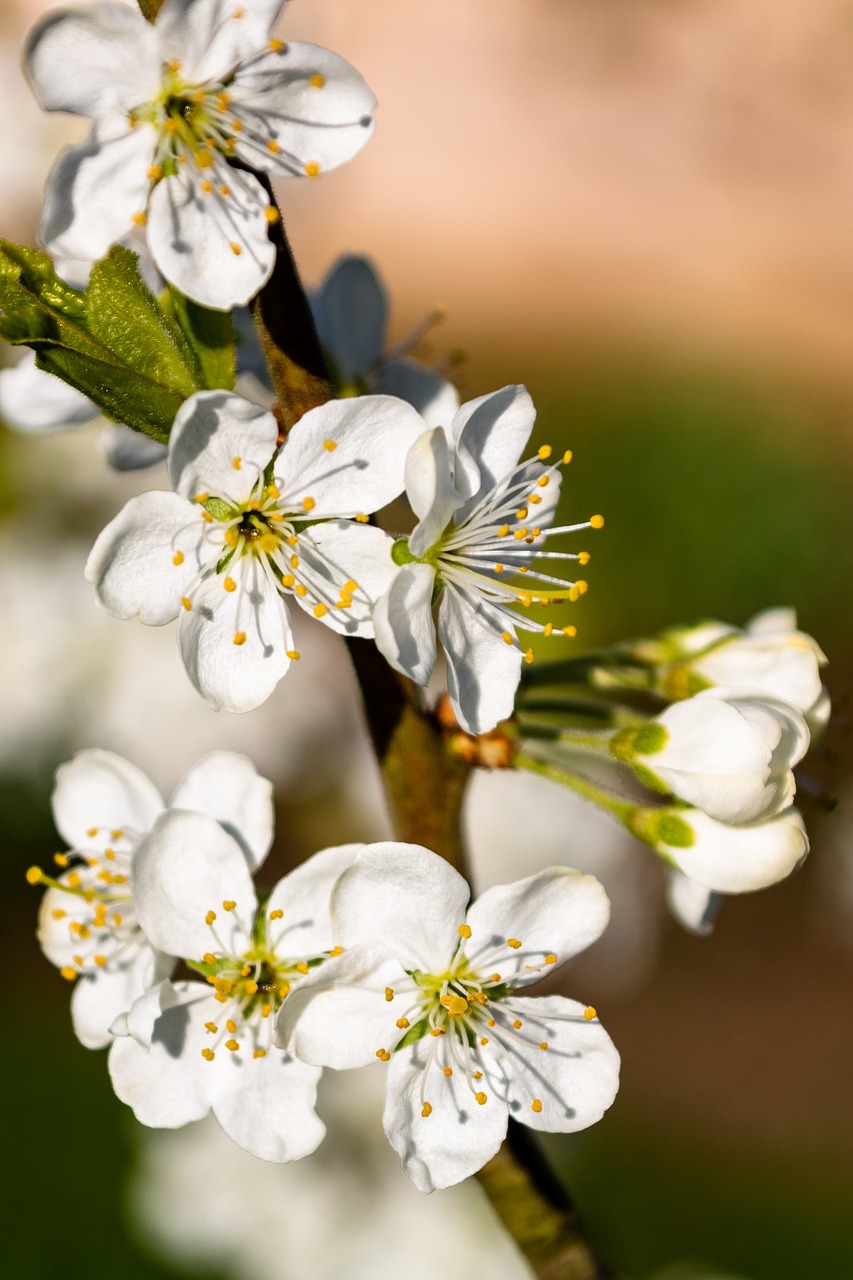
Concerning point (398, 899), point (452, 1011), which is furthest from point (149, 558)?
point (452, 1011)

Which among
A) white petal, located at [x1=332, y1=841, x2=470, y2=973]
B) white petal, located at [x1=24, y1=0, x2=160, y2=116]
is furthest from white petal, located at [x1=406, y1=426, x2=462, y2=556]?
white petal, located at [x1=24, y1=0, x2=160, y2=116]

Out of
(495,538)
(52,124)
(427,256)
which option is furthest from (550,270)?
(495,538)

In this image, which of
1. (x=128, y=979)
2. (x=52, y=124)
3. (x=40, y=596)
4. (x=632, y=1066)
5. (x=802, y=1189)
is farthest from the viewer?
(x=632, y=1066)

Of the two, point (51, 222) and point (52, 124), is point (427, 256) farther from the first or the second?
point (51, 222)

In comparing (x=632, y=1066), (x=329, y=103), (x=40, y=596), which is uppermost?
(x=329, y=103)

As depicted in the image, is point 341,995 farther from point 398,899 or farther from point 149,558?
point 149,558

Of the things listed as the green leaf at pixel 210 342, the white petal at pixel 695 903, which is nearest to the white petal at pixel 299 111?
the green leaf at pixel 210 342

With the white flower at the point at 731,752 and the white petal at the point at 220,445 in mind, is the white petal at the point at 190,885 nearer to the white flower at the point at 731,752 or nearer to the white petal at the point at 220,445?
the white petal at the point at 220,445
